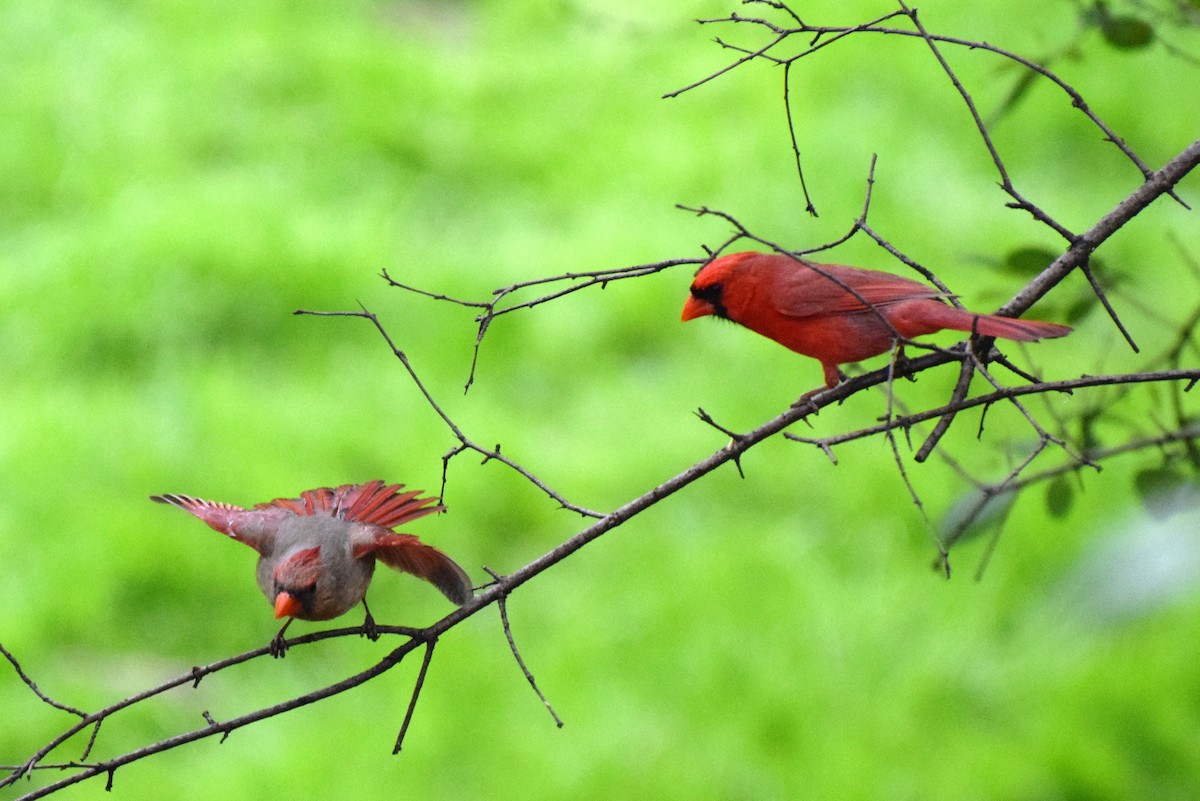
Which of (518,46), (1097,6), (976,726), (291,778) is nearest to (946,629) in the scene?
(976,726)

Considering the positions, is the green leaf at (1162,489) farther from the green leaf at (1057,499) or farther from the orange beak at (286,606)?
the orange beak at (286,606)

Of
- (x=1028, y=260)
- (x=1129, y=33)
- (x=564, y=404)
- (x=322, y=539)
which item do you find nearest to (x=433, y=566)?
(x=322, y=539)

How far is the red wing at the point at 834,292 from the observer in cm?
162

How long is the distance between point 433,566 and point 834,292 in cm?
54

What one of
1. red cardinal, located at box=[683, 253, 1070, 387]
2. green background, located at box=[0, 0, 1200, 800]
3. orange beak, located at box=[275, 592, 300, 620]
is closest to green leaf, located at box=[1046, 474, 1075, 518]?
green background, located at box=[0, 0, 1200, 800]

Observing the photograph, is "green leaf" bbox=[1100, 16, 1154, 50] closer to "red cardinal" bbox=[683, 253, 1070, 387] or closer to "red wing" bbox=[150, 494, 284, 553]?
Result: "red cardinal" bbox=[683, 253, 1070, 387]

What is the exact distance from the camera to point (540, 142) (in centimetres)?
496

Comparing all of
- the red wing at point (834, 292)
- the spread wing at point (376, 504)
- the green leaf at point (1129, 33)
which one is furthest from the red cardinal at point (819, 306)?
the green leaf at point (1129, 33)

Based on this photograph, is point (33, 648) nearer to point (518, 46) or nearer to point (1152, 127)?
point (518, 46)

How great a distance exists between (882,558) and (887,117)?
74.6 inches

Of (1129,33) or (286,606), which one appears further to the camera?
(1129,33)

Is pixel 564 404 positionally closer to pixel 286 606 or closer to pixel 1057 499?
pixel 1057 499

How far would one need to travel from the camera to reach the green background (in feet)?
9.62

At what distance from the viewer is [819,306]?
5.32 ft
